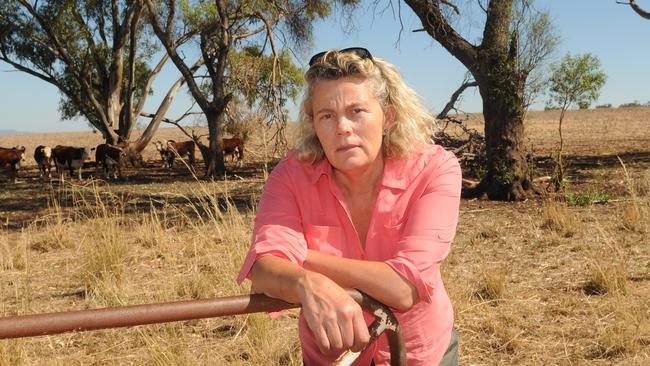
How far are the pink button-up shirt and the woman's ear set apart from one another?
0.13 metres

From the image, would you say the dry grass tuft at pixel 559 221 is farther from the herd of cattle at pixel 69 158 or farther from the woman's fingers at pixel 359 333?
the herd of cattle at pixel 69 158

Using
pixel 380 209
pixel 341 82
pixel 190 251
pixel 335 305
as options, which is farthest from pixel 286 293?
pixel 190 251

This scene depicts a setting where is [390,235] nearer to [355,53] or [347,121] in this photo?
[347,121]

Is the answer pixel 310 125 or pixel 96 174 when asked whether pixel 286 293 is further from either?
pixel 96 174

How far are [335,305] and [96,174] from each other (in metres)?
19.2

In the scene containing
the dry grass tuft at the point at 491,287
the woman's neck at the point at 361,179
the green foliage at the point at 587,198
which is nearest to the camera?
the woman's neck at the point at 361,179

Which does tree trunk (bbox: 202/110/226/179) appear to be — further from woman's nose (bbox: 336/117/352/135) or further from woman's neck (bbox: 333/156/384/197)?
woman's nose (bbox: 336/117/352/135)

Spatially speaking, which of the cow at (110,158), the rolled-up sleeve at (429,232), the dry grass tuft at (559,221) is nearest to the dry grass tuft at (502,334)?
the rolled-up sleeve at (429,232)

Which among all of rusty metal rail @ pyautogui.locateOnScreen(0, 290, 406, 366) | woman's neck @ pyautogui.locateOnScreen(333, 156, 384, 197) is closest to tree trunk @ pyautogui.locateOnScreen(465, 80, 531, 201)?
woman's neck @ pyautogui.locateOnScreen(333, 156, 384, 197)

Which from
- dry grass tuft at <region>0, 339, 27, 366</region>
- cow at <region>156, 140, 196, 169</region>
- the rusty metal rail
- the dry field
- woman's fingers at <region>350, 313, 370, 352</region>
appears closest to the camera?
the rusty metal rail

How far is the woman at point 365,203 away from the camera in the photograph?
180 cm

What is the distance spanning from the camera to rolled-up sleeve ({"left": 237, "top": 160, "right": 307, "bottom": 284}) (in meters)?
1.85

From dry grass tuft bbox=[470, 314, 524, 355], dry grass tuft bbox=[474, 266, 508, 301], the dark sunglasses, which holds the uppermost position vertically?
the dark sunglasses

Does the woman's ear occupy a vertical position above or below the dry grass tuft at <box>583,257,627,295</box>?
above
